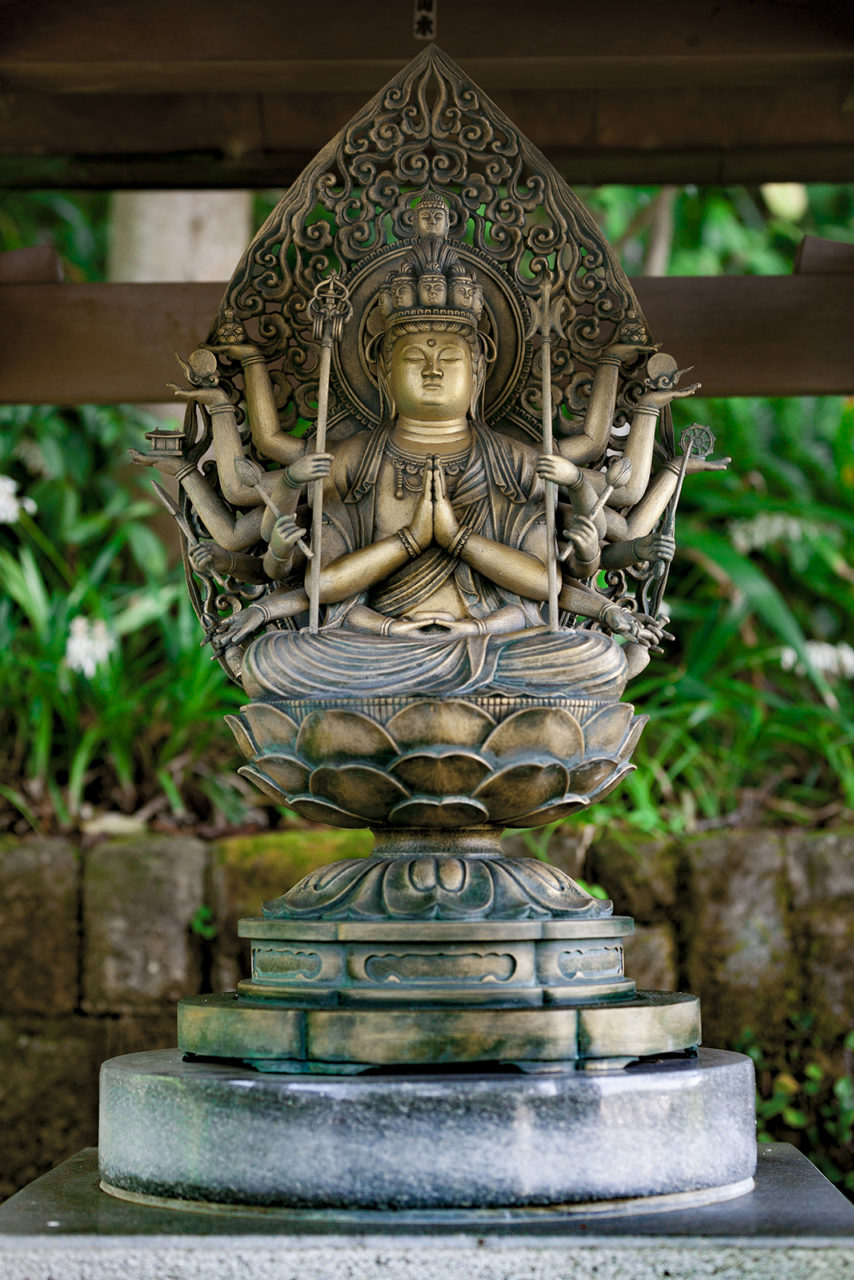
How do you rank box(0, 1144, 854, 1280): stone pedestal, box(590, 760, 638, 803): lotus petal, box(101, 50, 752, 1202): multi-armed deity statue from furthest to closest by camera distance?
box(590, 760, 638, 803): lotus petal → box(101, 50, 752, 1202): multi-armed deity statue → box(0, 1144, 854, 1280): stone pedestal

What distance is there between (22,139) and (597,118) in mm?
1799

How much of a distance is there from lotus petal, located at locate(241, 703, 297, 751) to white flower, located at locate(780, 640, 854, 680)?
293cm

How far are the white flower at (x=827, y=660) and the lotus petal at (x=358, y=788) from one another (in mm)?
2874

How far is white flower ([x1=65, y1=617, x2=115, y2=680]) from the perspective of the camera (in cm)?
494

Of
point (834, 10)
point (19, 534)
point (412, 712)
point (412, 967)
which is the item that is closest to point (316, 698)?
point (412, 712)

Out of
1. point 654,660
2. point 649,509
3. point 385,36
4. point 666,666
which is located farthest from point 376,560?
point 654,660

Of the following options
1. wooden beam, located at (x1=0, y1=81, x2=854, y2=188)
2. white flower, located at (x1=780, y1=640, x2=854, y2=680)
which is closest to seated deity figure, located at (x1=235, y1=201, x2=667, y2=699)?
wooden beam, located at (x1=0, y1=81, x2=854, y2=188)

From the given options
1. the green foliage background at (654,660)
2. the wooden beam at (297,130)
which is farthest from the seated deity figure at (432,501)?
the green foliage background at (654,660)

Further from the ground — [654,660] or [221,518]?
[221,518]

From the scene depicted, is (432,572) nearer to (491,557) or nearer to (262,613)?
(491,557)

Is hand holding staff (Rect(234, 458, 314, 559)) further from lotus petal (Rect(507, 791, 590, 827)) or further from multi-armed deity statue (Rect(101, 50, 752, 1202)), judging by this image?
lotus petal (Rect(507, 791, 590, 827))

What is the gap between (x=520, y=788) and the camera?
2.85m

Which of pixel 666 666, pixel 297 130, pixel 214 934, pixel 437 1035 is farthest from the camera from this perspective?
pixel 666 666

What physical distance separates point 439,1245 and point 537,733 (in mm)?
Answer: 976
